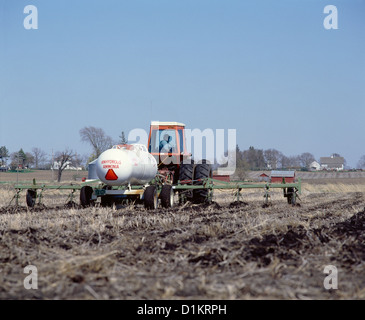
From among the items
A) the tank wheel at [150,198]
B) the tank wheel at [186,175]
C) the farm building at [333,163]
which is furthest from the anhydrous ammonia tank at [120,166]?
the farm building at [333,163]

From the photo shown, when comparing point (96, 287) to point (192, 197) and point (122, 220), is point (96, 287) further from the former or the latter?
point (192, 197)

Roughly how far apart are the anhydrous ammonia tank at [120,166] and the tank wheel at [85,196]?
1336 millimetres

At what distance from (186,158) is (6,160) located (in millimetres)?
90349

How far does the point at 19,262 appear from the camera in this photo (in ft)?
18.9

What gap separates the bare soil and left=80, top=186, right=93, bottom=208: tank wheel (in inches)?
225

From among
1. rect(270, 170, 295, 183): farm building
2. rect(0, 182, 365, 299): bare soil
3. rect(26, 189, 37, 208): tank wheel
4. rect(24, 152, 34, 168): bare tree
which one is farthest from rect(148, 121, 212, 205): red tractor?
rect(24, 152, 34, 168): bare tree

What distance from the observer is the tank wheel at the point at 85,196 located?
14086 millimetres

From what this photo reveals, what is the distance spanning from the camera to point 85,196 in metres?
14.1

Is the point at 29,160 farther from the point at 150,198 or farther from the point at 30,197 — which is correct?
the point at 150,198

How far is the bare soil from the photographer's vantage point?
4500 millimetres

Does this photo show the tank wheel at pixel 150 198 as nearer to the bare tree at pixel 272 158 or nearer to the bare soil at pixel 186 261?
the bare soil at pixel 186 261

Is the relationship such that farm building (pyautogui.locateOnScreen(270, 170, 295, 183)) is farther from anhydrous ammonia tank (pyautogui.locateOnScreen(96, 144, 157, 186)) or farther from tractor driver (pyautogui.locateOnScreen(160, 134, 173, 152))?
anhydrous ammonia tank (pyautogui.locateOnScreen(96, 144, 157, 186))

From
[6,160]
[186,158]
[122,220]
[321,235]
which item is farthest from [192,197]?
[6,160]
